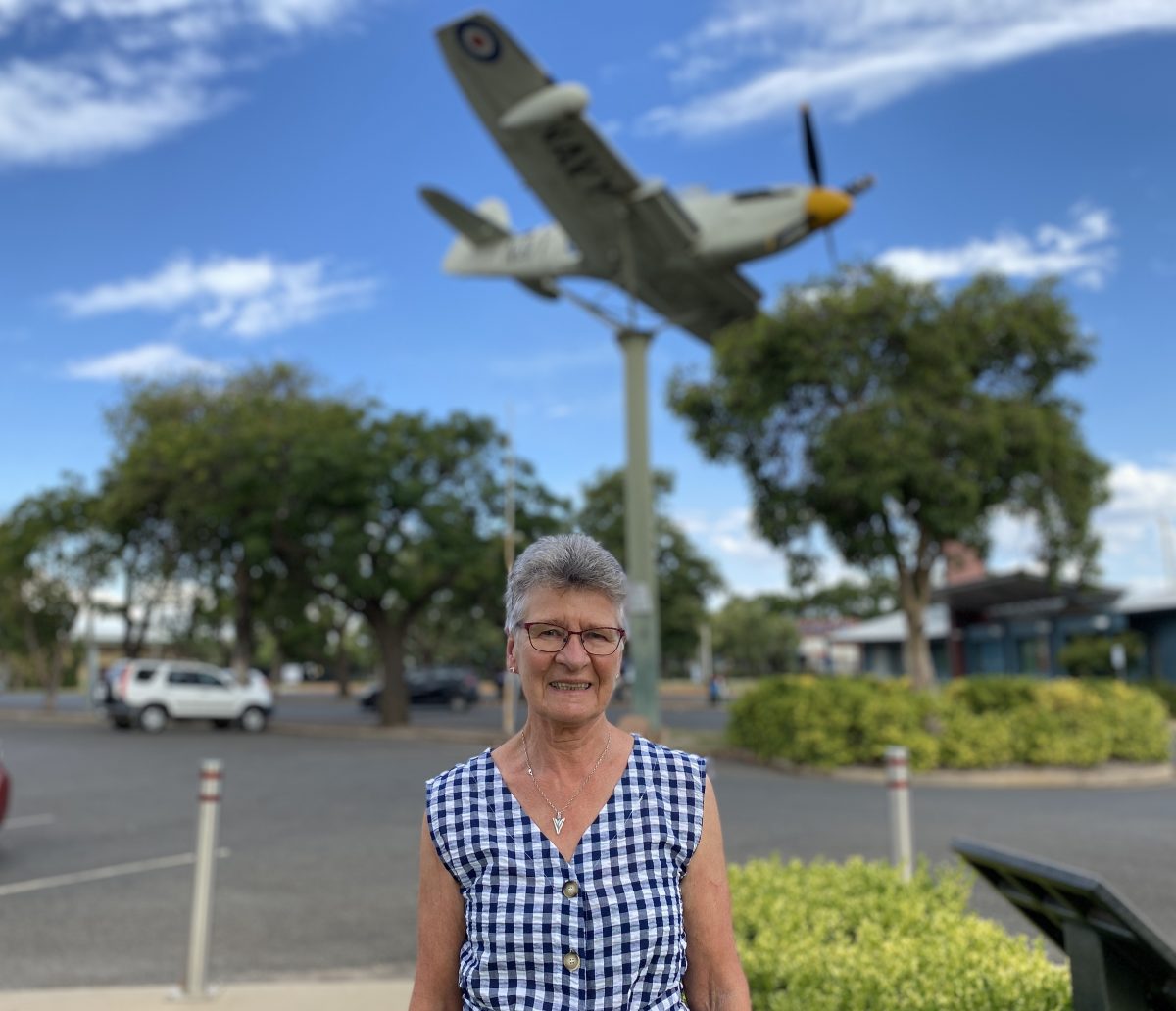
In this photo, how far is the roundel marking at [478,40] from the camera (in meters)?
18.0

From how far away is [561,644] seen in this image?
7.07 ft

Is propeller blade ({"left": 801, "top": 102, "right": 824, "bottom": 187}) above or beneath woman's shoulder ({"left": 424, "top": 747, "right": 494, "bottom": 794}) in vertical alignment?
above

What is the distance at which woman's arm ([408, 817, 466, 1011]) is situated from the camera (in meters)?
2.11

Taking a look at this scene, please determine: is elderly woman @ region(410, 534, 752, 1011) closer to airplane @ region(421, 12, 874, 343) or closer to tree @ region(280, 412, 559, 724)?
airplane @ region(421, 12, 874, 343)

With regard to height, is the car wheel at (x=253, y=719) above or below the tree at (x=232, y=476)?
below

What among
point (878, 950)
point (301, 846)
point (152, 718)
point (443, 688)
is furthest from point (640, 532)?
point (443, 688)

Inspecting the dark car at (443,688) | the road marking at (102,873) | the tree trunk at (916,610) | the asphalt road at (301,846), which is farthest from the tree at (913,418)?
the dark car at (443,688)

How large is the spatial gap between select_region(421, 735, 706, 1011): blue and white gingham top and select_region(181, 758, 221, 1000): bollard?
3.82 meters

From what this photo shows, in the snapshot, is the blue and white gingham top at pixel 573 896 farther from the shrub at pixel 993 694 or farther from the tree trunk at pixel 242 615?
the tree trunk at pixel 242 615

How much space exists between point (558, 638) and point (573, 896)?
1.64ft

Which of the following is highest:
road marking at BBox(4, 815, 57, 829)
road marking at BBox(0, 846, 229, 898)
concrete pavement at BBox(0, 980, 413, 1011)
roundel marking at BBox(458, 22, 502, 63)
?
roundel marking at BBox(458, 22, 502, 63)

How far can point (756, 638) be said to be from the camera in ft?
225

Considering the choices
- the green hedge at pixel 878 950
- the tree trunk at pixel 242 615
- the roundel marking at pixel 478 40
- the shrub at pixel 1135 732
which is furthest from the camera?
the tree trunk at pixel 242 615

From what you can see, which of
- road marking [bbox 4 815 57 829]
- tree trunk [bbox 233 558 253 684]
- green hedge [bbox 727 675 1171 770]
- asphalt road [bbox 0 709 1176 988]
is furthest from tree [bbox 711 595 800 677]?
road marking [bbox 4 815 57 829]
